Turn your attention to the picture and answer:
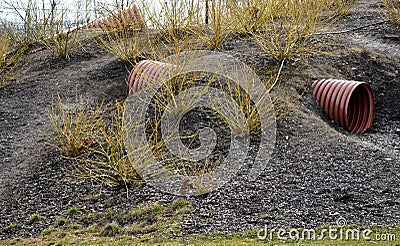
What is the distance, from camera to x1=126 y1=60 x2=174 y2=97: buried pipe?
6704 mm

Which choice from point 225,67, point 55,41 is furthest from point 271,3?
point 55,41

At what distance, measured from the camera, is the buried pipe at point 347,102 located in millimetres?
6930

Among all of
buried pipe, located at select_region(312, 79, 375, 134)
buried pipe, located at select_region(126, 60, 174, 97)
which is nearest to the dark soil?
buried pipe, located at select_region(312, 79, 375, 134)

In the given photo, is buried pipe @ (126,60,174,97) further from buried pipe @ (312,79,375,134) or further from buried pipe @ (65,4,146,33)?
buried pipe @ (312,79,375,134)

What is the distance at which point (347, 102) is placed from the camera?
6832 mm

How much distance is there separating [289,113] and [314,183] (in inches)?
66.4

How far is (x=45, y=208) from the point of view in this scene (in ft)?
16.7

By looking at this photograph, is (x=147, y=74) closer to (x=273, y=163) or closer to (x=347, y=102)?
(x=273, y=163)

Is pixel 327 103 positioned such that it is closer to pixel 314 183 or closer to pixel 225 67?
pixel 225 67

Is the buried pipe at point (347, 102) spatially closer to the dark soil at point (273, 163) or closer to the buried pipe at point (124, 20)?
the dark soil at point (273, 163)

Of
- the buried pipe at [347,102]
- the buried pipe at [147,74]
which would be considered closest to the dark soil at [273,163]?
the buried pipe at [347,102]

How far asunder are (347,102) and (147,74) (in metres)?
2.56

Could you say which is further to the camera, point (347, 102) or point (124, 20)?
point (124, 20)

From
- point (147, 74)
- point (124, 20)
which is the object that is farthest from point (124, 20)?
point (147, 74)
